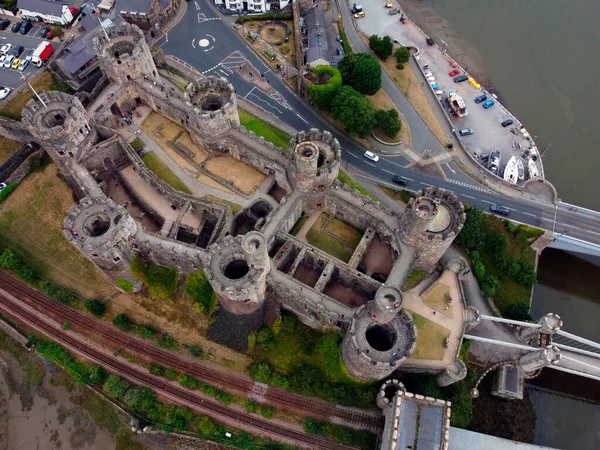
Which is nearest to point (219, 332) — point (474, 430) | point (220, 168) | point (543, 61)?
point (220, 168)

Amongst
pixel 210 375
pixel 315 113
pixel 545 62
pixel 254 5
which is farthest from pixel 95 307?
pixel 545 62

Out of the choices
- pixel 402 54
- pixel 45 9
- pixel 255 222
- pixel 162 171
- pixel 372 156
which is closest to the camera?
pixel 255 222

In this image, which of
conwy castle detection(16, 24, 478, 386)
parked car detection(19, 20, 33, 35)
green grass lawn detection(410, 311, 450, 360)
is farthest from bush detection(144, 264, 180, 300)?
parked car detection(19, 20, 33, 35)

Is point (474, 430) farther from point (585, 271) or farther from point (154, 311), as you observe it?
point (154, 311)

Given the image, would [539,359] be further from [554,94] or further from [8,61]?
[8,61]

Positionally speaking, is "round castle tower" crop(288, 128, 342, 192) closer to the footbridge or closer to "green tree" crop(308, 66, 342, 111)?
"green tree" crop(308, 66, 342, 111)

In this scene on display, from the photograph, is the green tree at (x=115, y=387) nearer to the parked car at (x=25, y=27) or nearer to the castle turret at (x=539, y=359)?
the castle turret at (x=539, y=359)

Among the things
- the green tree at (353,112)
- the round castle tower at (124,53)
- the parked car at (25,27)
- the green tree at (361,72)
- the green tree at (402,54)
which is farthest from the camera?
the parked car at (25,27)

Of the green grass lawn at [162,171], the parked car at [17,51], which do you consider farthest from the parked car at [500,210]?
the parked car at [17,51]
